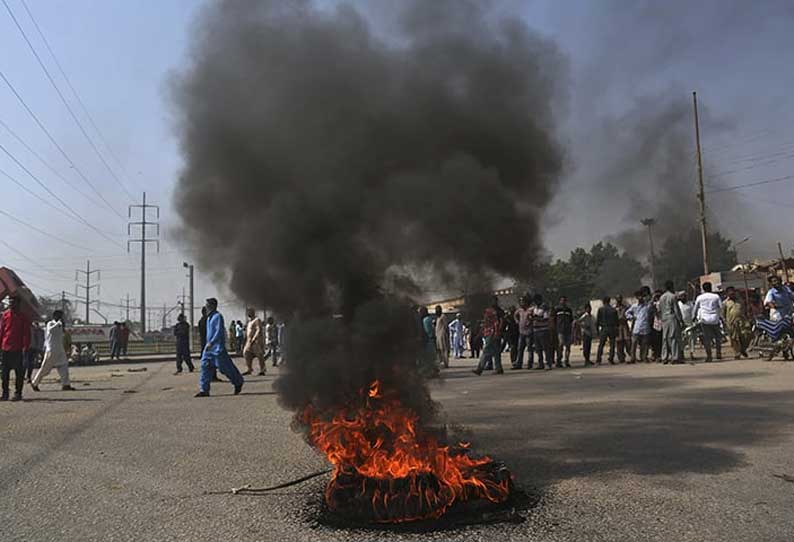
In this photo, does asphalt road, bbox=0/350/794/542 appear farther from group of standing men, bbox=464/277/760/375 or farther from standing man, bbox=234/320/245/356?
standing man, bbox=234/320/245/356

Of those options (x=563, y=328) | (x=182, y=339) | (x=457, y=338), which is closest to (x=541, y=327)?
(x=563, y=328)

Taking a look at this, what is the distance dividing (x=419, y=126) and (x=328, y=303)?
167cm

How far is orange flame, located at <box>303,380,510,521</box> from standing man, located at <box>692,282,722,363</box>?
10.4m

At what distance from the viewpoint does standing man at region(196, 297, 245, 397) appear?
11000 millimetres

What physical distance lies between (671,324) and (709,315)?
2.50 feet

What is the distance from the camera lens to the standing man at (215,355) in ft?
36.1

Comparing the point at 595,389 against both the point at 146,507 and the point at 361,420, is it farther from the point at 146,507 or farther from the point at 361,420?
the point at 146,507

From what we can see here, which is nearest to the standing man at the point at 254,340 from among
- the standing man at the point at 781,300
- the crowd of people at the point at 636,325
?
the crowd of people at the point at 636,325

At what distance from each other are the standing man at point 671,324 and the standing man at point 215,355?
28.0 ft

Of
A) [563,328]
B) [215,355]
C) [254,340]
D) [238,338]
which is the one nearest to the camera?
[215,355]

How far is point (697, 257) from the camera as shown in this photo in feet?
113

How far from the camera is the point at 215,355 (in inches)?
433

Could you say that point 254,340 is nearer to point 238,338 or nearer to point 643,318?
point 643,318

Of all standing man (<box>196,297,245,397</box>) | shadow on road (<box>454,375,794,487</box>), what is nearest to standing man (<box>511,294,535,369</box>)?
shadow on road (<box>454,375,794,487</box>)
